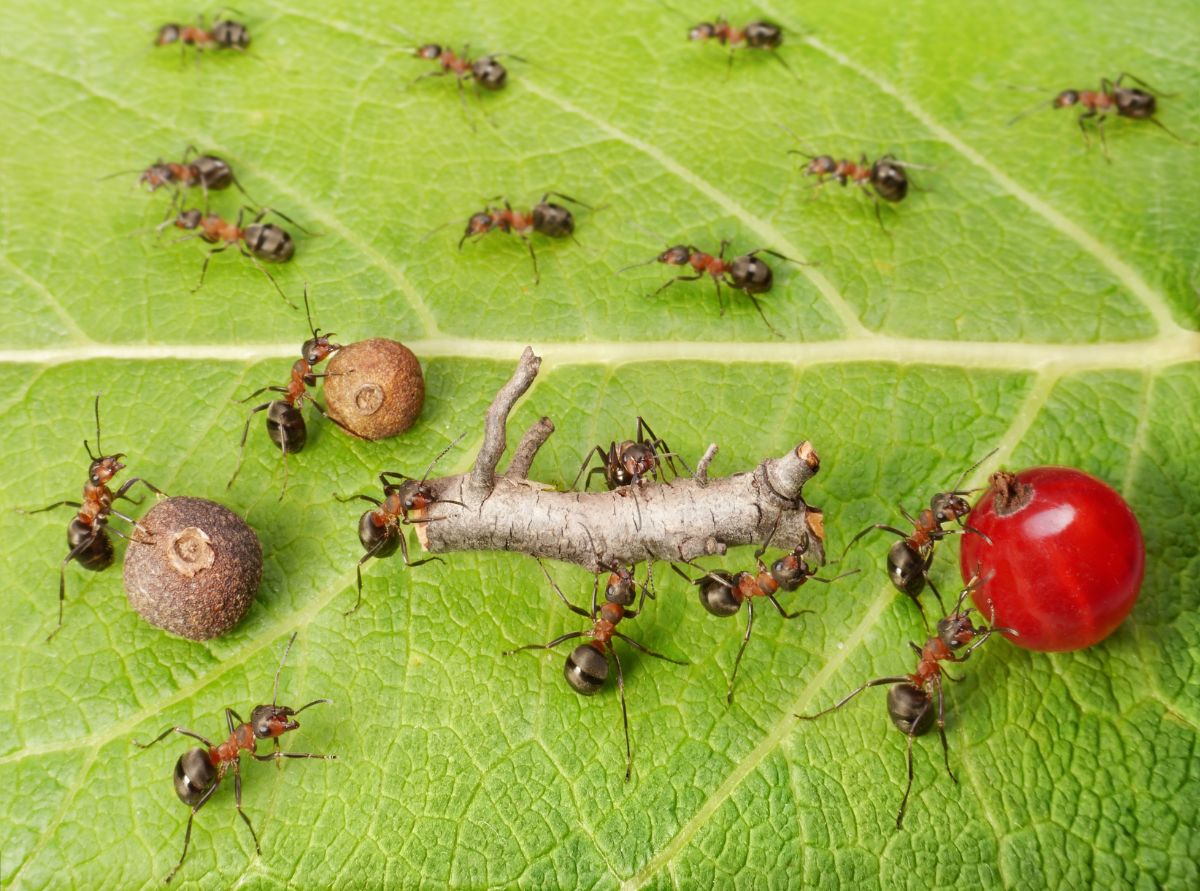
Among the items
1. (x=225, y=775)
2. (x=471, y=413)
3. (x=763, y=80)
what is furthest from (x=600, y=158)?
(x=225, y=775)

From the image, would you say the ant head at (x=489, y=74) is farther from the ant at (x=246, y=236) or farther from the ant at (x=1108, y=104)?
the ant at (x=1108, y=104)

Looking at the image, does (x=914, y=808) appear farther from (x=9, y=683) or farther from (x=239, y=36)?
(x=239, y=36)

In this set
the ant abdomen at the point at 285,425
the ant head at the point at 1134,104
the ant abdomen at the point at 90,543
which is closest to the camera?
the ant abdomen at the point at 90,543

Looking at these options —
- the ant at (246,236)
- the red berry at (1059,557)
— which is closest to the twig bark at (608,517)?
the red berry at (1059,557)

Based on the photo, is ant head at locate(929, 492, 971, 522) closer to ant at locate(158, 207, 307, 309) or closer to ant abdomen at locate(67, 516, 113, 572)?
ant at locate(158, 207, 307, 309)

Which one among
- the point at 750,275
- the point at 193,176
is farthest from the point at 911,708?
the point at 193,176
